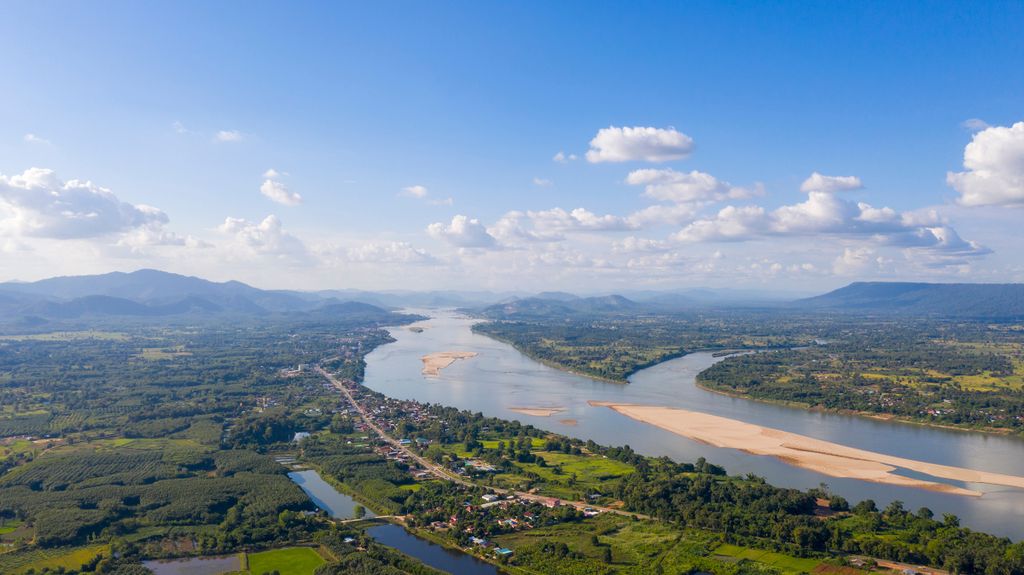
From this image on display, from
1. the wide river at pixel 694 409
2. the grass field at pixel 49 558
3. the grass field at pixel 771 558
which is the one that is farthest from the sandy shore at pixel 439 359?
the grass field at pixel 771 558

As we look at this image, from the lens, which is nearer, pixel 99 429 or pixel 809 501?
pixel 809 501

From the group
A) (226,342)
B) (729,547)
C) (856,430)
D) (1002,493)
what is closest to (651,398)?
(856,430)

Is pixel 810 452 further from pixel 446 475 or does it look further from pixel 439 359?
pixel 439 359

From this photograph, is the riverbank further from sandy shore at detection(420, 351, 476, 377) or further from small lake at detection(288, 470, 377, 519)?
small lake at detection(288, 470, 377, 519)

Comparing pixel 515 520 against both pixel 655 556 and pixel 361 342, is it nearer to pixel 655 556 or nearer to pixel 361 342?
pixel 655 556

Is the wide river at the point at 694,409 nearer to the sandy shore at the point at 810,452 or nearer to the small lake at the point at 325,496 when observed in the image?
the sandy shore at the point at 810,452
